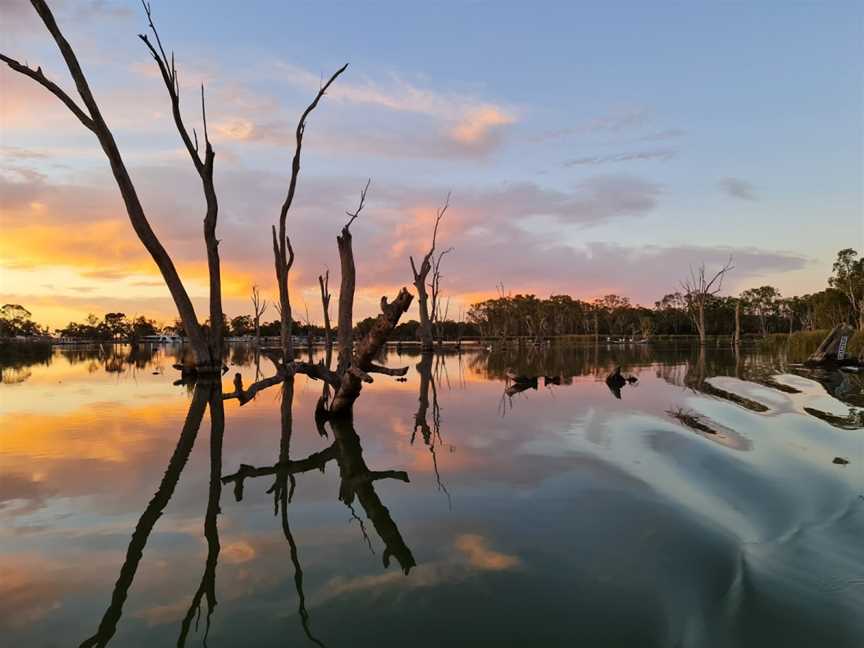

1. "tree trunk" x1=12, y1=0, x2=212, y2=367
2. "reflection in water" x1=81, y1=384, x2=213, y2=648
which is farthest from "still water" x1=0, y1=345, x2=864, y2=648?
"tree trunk" x1=12, y1=0, x2=212, y2=367

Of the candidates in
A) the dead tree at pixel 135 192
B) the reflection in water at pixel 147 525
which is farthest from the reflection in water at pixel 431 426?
the dead tree at pixel 135 192

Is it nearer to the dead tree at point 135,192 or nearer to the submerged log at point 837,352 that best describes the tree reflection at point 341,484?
the dead tree at point 135,192

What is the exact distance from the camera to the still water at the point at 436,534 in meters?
3.12

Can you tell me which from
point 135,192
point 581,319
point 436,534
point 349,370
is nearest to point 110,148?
point 135,192

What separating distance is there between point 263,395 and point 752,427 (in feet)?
36.5

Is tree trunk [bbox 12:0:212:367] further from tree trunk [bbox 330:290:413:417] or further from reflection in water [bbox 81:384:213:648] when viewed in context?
tree trunk [bbox 330:290:413:417]

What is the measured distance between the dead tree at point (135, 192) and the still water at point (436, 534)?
773 cm

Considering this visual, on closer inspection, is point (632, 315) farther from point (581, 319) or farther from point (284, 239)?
point (284, 239)

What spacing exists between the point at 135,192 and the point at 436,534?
15.2 metres

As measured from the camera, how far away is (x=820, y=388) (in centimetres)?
1502

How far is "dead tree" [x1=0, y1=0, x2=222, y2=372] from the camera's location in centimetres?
A: 1516

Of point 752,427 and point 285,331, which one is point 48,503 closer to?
point 752,427

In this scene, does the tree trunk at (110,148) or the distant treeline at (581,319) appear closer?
the tree trunk at (110,148)

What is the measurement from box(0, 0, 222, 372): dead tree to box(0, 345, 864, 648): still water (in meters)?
7.73
